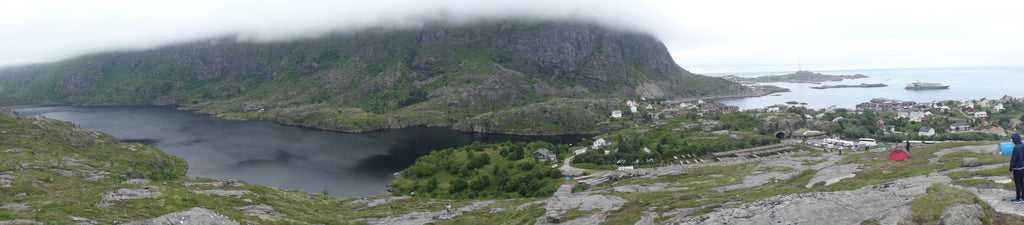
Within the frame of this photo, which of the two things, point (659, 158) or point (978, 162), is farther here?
point (659, 158)

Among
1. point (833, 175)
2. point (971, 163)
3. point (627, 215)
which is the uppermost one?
point (971, 163)

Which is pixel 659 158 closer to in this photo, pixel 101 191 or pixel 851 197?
pixel 851 197

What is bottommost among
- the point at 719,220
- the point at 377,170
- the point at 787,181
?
the point at 377,170

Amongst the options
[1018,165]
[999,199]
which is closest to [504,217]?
[999,199]

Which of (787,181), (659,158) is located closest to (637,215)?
(787,181)

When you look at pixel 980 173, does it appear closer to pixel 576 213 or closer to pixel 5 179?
pixel 576 213

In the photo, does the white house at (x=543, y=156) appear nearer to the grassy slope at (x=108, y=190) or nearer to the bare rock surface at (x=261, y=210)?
the grassy slope at (x=108, y=190)
